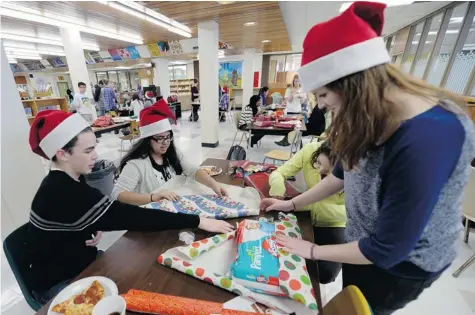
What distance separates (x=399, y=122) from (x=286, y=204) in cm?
61

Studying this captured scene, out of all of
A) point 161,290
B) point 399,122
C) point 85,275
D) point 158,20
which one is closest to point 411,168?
point 399,122

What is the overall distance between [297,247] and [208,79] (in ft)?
15.6

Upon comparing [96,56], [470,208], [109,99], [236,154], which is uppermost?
[96,56]

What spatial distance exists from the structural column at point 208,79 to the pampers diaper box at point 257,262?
14.8 ft

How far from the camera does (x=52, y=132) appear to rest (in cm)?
90

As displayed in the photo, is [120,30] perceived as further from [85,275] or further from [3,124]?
[85,275]

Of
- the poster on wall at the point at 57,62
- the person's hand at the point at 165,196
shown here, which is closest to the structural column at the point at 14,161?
the person's hand at the point at 165,196

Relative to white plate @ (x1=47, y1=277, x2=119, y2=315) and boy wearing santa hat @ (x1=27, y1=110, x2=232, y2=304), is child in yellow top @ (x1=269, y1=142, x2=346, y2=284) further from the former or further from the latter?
white plate @ (x1=47, y1=277, x2=119, y2=315)

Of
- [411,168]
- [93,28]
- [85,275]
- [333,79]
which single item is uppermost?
[93,28]

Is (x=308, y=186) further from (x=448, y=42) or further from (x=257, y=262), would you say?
(x=448, y=42)

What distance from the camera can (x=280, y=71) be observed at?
37.9 ft

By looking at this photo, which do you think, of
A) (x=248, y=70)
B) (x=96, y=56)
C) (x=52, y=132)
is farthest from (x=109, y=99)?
(x=52, y=132)

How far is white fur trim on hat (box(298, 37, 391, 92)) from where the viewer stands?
54 centimetres

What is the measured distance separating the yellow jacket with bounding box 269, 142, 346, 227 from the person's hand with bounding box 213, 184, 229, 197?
0.87 ft
